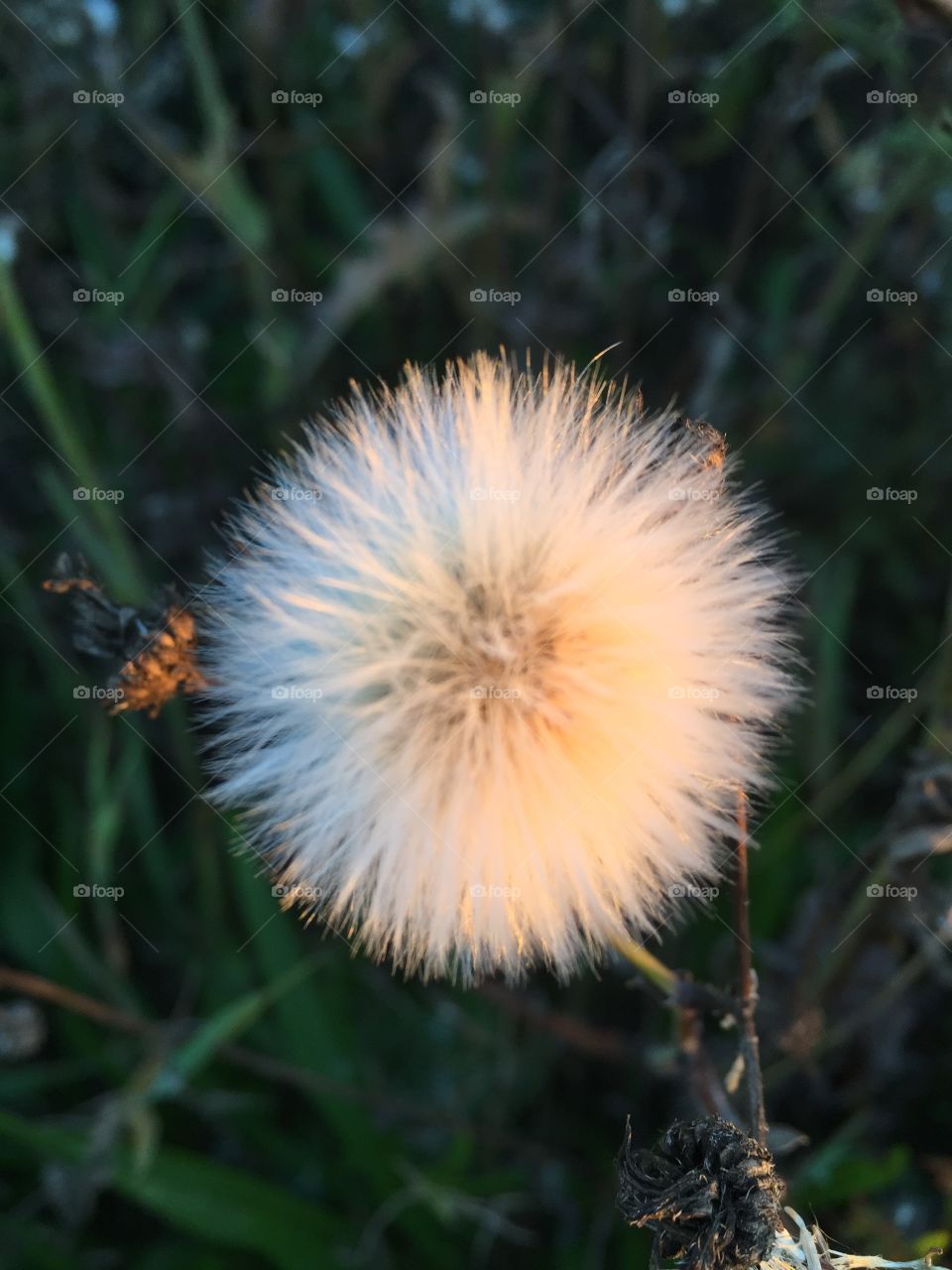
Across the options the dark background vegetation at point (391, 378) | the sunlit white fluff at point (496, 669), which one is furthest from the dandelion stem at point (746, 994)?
the dark background vegetation at point (391, 378)

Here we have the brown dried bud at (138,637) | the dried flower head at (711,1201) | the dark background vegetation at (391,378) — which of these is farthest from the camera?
the dark background vegetation at (391,378)

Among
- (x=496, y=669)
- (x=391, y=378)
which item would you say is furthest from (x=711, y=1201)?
(x=391, y=378)

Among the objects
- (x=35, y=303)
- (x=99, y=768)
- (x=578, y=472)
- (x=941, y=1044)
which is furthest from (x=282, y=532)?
(x=35, y=303)

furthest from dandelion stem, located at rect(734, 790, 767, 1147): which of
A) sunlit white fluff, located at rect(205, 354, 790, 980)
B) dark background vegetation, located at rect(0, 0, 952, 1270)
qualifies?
dark background vegetation, located at rect(0, 0, 952, 1270)

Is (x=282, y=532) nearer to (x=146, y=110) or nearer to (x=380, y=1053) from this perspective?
(x=380, y=1053)

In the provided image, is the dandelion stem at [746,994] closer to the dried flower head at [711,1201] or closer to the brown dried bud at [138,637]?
the dried flower head at [711,1201]

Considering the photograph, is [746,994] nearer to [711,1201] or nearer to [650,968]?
[650,968]

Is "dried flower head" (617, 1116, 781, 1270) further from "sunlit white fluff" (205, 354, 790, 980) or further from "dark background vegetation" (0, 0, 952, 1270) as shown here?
"dark background vegetation" (0, 0, 952, 1270)
